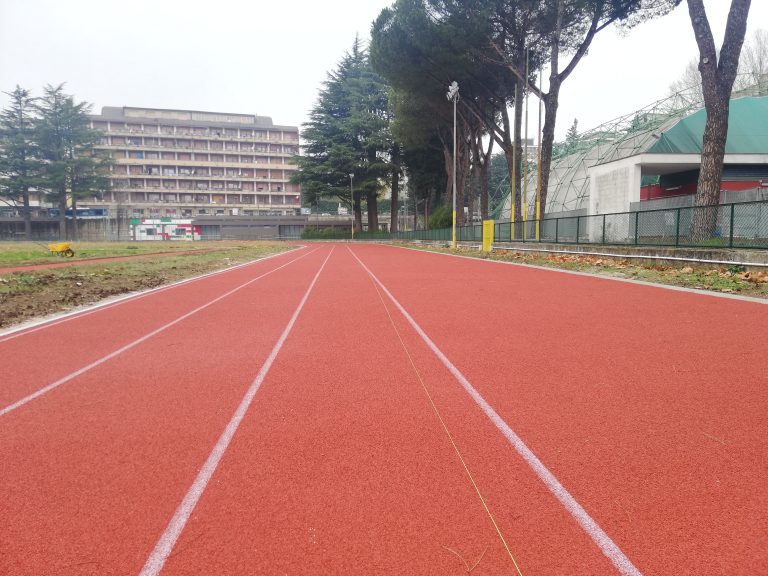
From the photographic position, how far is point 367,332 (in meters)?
6.87

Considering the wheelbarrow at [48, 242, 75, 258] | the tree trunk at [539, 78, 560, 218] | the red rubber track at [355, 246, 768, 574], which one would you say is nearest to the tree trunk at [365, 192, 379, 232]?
the tree trunk at [539, 78, 560, 218]

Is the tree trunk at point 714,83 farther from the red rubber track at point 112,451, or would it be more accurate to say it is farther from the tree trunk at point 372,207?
the tree trunk at point 372,207

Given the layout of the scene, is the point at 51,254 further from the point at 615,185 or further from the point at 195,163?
the point at 195,163

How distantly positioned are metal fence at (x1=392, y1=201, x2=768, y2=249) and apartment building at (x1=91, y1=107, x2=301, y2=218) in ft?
243

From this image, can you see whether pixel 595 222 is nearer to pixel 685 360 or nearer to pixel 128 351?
pixel 685 360

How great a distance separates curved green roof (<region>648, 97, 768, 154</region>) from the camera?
31.1 meters

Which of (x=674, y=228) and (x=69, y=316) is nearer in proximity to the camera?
(x=69, y=316)

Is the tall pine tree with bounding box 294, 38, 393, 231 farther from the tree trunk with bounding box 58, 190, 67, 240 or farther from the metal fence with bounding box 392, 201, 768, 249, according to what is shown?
the metal fence with bounding box 392, 201, 768, 249

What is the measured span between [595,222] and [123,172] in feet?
290

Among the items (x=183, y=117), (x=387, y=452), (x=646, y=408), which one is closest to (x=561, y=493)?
(x=387, y=452)

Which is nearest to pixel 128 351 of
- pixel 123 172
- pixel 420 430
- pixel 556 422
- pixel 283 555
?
pixel 420 430

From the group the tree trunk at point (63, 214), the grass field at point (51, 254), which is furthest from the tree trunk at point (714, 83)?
the tree trunk at point (63, 214)

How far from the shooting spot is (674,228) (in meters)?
14.8

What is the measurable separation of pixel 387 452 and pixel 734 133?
3875 centimetres
